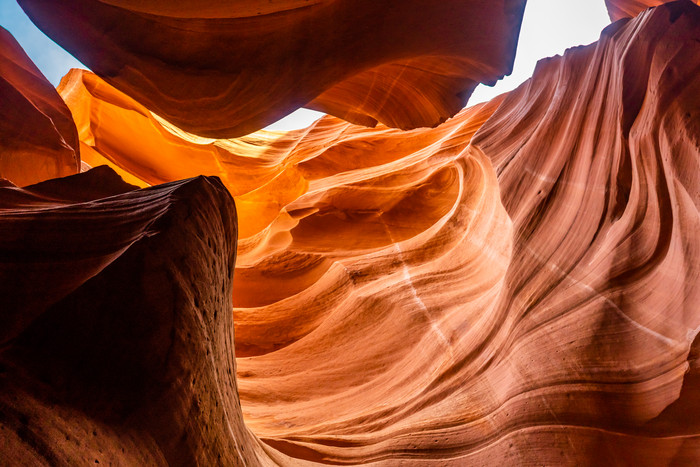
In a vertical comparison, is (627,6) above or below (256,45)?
above

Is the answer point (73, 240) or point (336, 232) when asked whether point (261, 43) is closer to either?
point (73, 240)

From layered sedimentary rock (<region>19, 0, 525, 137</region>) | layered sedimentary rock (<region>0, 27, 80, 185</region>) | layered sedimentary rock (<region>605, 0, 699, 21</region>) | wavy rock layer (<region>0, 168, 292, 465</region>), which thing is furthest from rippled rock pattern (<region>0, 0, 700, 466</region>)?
layered sedimentary rock (<region>605, 0, 699, 21</region>)

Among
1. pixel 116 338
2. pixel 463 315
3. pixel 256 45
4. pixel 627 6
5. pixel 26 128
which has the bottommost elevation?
pixel 116 338

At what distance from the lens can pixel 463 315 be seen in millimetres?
4680

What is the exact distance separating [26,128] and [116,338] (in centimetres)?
532

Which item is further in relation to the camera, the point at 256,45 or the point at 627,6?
the point at 627,6

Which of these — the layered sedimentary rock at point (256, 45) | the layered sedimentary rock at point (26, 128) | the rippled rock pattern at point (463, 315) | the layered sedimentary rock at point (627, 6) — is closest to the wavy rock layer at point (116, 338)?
the rippled rock pattern at point (463, 315)

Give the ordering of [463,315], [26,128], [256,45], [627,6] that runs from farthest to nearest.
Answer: [627,6]
[26,128]
[463,315]
[256,45]

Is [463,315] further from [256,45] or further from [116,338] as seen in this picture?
[116,338]

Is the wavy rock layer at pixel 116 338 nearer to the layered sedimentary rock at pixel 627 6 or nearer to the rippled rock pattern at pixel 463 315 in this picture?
the rippled rock pattern at pixel 463 315

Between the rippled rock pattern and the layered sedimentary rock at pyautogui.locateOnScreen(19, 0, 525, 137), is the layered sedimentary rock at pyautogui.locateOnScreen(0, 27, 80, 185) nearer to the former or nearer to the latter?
the layered sedimentary rock at pyautogui.locateOnScreen(19, 0, 525, 137)

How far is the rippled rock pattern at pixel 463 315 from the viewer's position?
5.98 ft

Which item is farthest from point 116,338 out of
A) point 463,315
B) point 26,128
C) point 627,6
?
point 627,6

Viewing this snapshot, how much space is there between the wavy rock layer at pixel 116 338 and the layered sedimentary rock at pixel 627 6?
1017 centimetres
